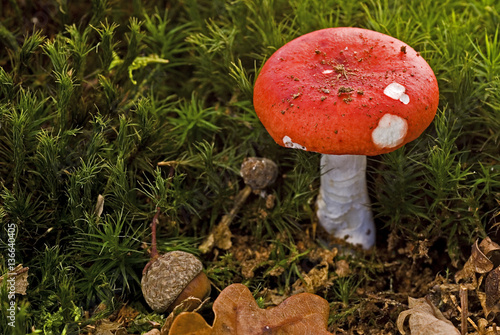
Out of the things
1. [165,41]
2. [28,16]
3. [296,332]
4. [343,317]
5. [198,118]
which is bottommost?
[343,317]

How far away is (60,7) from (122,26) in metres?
0.46

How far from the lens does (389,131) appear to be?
2.02m

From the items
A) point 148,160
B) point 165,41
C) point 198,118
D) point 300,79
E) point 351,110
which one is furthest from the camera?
point 165,41

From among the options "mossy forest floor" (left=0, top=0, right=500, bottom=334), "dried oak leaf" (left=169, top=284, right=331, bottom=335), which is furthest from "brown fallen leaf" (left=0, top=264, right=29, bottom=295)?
"dried oak leaf" (left=169, top=284, right=331, bottom=335)

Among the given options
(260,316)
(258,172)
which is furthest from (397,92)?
(260,316)

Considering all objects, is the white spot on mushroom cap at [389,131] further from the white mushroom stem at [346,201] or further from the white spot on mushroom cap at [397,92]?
the white mushroom stem at [346,201]

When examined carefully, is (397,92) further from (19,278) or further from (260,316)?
(19,278)

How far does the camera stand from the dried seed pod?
221 centimetres

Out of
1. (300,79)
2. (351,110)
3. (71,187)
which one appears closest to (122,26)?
(71,187)

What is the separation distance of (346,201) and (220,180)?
2.41ft

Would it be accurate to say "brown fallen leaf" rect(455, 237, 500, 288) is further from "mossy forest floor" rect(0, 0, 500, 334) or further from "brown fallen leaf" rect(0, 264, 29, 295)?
"brown fallen leaf" rect(0, 264, 29, 295)

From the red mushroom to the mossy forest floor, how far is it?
35 centimetres

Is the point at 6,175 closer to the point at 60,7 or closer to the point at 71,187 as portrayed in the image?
the point at 71,187

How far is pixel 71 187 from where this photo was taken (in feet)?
7.56
